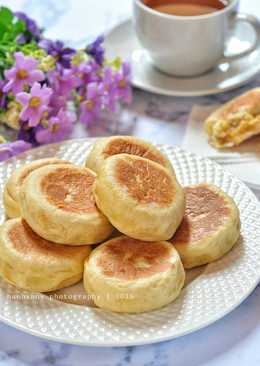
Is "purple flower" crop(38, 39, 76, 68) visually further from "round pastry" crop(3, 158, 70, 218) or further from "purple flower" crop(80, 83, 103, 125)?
"round pastry" crop(3, 158, 70, 218)

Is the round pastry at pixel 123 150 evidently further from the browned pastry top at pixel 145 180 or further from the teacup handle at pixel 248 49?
the teacup handle at pixel 248 49

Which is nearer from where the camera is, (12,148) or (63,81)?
(12,148)

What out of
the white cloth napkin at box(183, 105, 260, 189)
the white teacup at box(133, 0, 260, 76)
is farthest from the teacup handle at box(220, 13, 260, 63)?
the white cloth napkin at box(183, 105, 260, 189)

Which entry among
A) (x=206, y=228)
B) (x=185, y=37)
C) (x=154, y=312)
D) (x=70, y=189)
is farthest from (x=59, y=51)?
(x=154, y=312)

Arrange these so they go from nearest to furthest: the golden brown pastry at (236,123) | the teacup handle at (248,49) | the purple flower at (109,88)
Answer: the golden brown pastry at (236,123), the purple flower at (109,88), the teacup handle at (248,49)

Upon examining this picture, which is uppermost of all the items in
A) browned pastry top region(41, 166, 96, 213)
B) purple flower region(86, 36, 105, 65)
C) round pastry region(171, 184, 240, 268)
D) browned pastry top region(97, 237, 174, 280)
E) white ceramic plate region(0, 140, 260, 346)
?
browned pastry top region(41, 166, 96, 213)

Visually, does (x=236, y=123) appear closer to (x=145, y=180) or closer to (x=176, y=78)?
(x=176, y=78)

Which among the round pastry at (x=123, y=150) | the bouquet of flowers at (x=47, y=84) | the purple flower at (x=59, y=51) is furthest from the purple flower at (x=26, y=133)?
the round pastry at (x=123, y=150)
